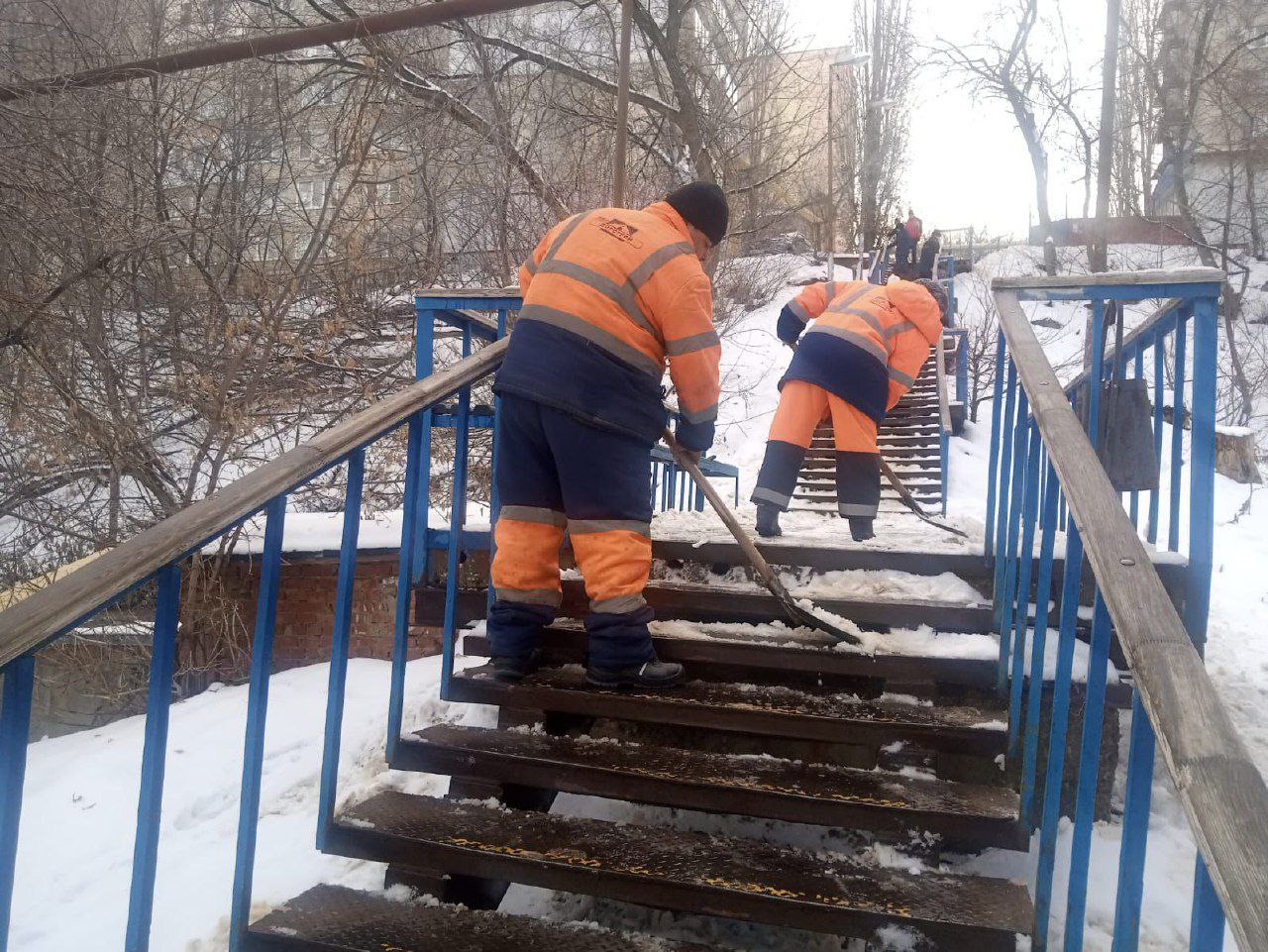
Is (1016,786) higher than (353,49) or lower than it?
lower

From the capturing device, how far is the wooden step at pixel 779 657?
7.68ft

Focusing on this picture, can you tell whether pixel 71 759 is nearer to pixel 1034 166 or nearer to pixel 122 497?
pixel 122 497

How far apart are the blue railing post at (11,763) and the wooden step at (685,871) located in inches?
32.8

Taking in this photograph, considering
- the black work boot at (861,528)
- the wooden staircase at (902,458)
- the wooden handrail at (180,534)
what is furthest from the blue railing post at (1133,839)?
the wooden staircase at (902,458)

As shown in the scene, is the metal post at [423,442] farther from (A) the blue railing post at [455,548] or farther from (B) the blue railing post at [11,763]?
(B) the blue railing post at [11,763]

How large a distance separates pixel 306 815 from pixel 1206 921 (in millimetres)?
2878

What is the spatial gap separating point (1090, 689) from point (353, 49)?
1253 cm

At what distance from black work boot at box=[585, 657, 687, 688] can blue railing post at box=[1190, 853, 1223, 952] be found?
154 centimetres

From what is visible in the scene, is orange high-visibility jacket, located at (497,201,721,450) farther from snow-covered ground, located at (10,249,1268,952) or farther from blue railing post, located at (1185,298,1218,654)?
blue railing post, located at (1185,298,1218,654)

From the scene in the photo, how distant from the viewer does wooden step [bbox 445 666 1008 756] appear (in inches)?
83.9

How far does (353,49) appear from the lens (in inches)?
436

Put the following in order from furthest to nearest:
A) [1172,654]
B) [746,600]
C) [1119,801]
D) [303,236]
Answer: [303,236] < [746,600] < [1119,801] < [1172,654]

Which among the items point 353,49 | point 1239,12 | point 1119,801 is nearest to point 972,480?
point 1119,801

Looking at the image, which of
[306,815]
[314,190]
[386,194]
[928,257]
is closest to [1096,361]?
[306,815]
